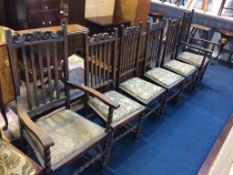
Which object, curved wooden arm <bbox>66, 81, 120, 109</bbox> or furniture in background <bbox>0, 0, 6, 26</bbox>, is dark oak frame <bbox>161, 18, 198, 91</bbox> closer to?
curved wooden arm <bbox>66, 81, 120, 109</bbox>

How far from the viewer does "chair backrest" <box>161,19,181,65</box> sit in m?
2.80

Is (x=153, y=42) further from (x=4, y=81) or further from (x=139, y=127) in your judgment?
(x=4, y=81)

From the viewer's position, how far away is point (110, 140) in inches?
68.2

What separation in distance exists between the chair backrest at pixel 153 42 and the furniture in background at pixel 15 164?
5.46 feet

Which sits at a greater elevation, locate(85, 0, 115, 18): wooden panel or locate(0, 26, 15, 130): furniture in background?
locate(85, 0, 115, 18): wooden panel

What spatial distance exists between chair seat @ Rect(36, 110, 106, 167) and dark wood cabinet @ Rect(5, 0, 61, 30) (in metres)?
1.52

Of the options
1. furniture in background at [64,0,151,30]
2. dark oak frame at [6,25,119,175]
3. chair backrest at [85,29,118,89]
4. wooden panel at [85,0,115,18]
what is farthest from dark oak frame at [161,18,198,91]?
dark oak frame at [6,25,119,175]

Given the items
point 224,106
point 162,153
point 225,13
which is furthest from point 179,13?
point 162,153

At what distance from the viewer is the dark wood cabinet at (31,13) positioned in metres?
2.62

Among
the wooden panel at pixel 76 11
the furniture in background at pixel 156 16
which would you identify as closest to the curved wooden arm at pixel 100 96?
the wooden panel at pixel 76 11

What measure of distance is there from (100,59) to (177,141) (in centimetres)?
119

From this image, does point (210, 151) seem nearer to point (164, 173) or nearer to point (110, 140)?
point (164, 173)

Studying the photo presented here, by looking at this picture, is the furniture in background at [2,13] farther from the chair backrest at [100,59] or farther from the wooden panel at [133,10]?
the wooden panel at [133,10]

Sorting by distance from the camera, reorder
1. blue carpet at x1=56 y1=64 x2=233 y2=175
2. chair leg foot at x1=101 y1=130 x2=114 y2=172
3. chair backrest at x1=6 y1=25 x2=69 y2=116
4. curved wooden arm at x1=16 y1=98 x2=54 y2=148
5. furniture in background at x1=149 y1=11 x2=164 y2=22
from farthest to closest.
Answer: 1. furniture in background at x1=149 y1=11 x2=164 y2=22
2. blue carpet at x1=56 y1=64 x2=233 y2=175
3. chair leg foot at x1=101 y1=130 x2=114 y2=172
4. chair backrest at x1=6 y1=25 x2=69 y2=116
5. curved wooden arm at x1=16 y1=98 x2=54 y2=148
